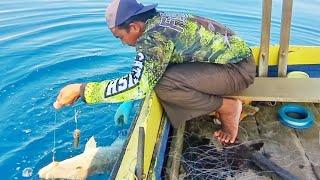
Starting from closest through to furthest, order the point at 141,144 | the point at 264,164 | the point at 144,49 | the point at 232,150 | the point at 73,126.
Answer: the point at 141,144
the point at 144,49
the point at 264,164
the point at 232,150
the point at 73,126

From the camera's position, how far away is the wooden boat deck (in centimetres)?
355

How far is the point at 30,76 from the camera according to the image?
701cm

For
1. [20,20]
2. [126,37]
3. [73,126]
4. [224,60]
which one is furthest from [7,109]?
[20,20]

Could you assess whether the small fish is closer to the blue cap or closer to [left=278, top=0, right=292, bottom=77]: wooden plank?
the blue cap

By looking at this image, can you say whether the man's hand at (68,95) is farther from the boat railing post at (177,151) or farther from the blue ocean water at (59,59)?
the blue ocean water at (59,59)

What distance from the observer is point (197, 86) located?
11.8 ft

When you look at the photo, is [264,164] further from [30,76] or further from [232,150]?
[30,76]

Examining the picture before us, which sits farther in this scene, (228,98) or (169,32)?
(228,98)

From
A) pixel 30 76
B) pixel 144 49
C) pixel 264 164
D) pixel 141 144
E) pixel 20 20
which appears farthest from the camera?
pixel 20 20

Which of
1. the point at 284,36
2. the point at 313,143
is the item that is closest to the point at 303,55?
the point at 284,36

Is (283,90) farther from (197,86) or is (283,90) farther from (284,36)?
(197,86)

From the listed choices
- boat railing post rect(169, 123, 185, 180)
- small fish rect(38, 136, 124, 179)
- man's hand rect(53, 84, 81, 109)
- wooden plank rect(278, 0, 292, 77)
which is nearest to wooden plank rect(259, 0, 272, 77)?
wooden plank rect(278, 0, 292, 77)

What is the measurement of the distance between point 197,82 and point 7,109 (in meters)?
3.40

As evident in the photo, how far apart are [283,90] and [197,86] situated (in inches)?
44.5
